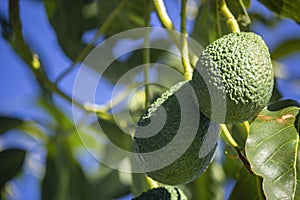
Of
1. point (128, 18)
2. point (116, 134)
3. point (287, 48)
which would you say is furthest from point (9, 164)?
point (287, 48)

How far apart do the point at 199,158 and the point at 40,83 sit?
2.38 feet

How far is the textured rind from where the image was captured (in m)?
1.24

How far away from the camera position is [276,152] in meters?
1.20

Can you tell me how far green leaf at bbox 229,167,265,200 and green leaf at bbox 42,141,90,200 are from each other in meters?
0.68

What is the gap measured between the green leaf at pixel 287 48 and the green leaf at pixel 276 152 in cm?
121

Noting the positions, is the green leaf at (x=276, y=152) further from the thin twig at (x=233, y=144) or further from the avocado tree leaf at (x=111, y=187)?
the avocado tree leaf at (x=111, y=187)

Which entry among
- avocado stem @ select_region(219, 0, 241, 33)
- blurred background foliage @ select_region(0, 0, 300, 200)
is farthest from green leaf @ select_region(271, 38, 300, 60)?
avocado stem @ select_region(219, 0, 241, 33)

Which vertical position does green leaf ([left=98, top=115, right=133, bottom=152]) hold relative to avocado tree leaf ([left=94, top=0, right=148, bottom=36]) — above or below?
below

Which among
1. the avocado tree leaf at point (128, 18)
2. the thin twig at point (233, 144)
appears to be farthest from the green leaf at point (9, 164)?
the thin twig at point (233, 144)

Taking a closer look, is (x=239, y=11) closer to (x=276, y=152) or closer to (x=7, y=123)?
(x=276, y=152)

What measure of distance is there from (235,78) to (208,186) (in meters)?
0.84

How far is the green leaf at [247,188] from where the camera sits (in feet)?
4.47

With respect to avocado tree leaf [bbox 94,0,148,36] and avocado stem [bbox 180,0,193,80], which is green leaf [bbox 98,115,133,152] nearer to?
avocado tree leaf [bbox 94,0,148,36]

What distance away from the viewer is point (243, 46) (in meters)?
1.19
